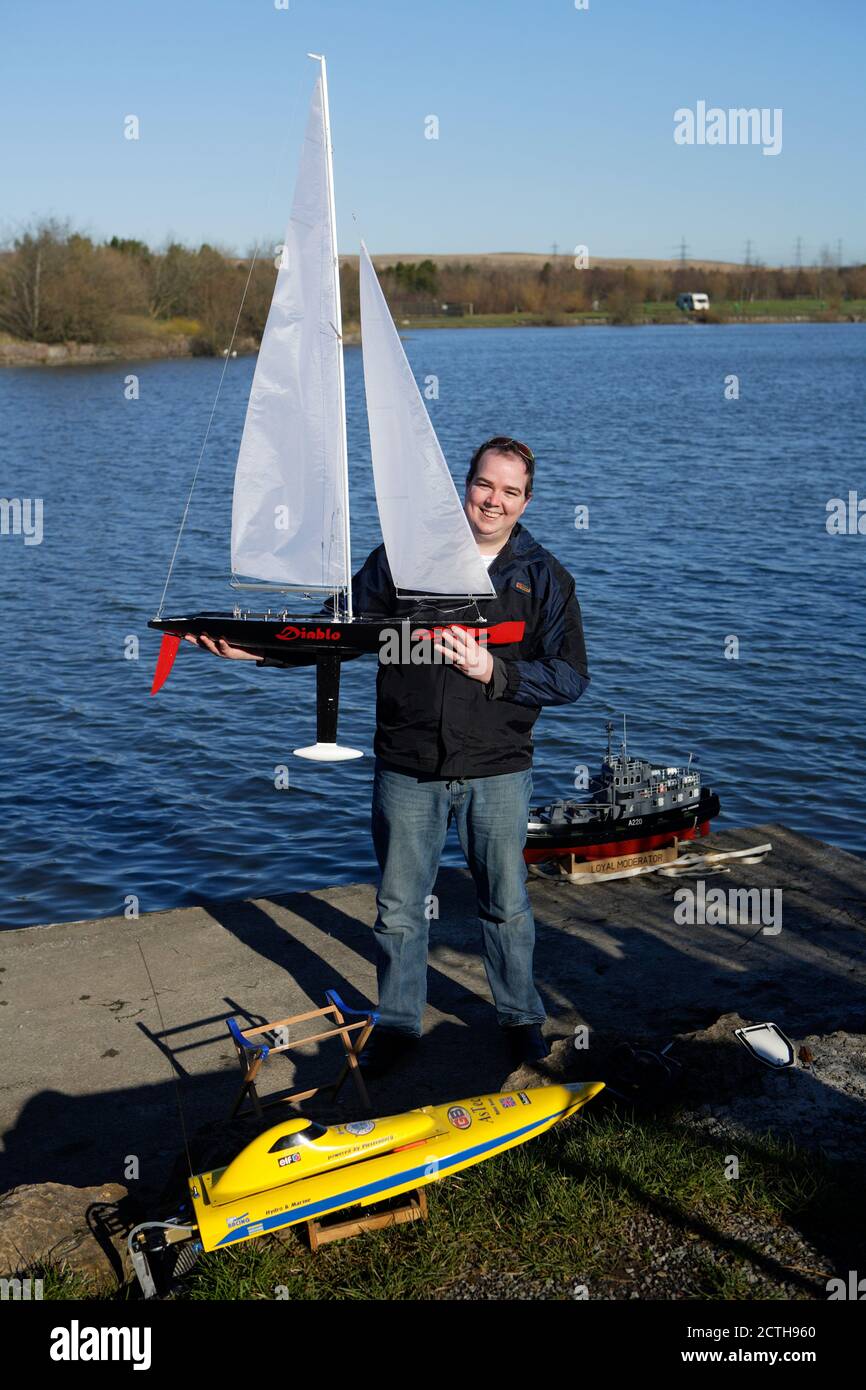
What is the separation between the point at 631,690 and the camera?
2222cm

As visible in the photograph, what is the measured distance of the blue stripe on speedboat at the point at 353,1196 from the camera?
508 cm

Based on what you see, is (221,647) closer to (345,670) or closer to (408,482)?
(408,482)

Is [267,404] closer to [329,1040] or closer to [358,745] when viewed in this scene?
[329,1040]

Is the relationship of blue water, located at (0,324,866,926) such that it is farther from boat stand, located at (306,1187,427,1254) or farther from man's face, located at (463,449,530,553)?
boat stand, located at (306,1187,427,1254)

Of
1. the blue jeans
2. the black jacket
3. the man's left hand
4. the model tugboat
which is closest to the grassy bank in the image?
the blue jeans

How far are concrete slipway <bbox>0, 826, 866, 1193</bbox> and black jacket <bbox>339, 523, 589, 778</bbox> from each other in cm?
171

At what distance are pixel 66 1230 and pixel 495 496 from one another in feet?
12.9

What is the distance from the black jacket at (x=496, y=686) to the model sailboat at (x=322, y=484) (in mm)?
145

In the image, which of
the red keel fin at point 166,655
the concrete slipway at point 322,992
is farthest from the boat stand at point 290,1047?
the red keel fin at point 166,655

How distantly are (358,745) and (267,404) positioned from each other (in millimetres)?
12384

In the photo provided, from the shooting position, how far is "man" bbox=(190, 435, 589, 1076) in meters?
6.50

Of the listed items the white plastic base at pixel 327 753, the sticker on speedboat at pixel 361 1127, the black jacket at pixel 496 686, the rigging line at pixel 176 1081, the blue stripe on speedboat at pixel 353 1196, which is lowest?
the rigging line at pixel 176 1081

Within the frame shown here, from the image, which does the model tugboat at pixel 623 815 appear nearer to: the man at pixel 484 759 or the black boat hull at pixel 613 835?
the black boat hull at pixel 613 835
